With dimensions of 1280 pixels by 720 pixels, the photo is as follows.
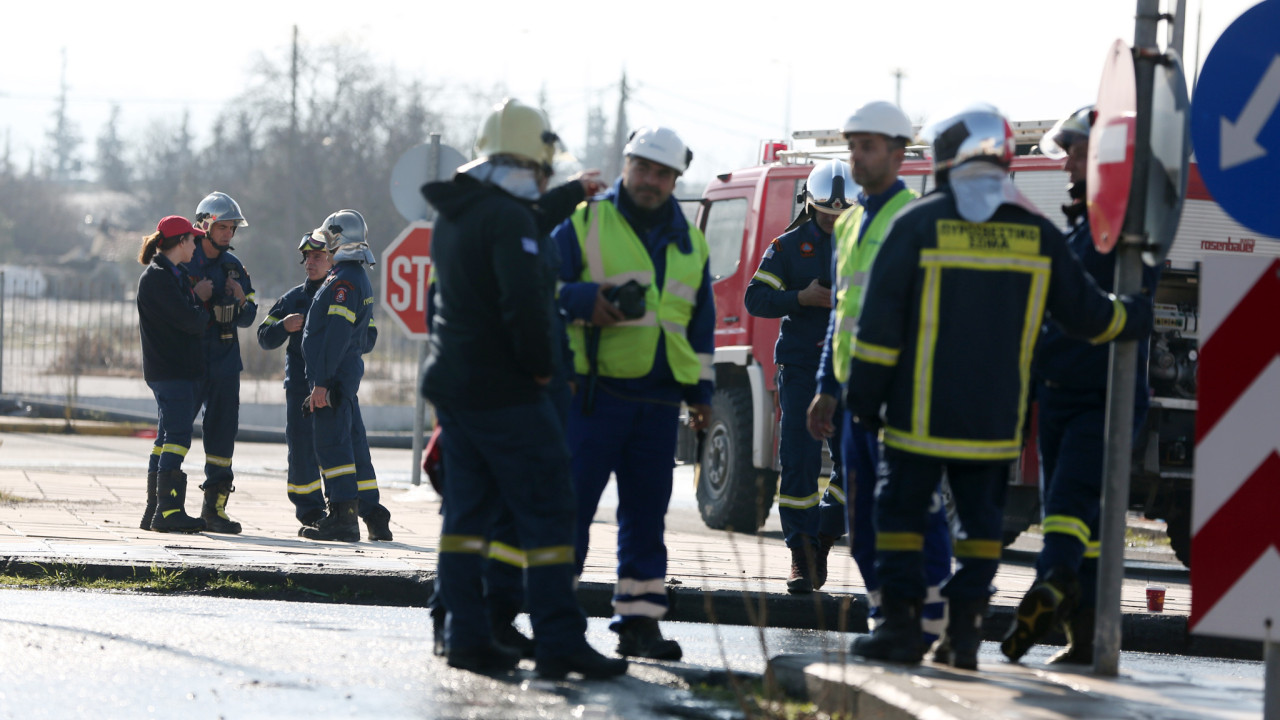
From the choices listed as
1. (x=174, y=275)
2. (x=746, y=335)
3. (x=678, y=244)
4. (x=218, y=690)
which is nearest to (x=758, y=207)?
(x=746, y=335)

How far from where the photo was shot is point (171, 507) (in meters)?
9.70

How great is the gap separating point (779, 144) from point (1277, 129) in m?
7.96

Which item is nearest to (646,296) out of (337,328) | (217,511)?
(337,328)

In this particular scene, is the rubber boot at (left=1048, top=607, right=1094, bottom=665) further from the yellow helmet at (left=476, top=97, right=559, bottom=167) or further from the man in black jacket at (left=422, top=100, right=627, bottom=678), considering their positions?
the yellow helmet at (left=476, top=97, right=559, bottom=167)

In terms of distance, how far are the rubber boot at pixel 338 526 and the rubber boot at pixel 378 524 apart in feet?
0.28

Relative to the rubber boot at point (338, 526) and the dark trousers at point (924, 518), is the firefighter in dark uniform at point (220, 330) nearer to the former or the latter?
the rubber boot at point (338, 526)

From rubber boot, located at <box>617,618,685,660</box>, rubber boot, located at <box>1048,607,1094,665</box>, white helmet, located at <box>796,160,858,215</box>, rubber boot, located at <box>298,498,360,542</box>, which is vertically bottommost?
rubber boot, located at <box>298,498,360,542</box>

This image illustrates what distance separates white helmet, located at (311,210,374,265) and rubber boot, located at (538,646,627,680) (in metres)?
5.02

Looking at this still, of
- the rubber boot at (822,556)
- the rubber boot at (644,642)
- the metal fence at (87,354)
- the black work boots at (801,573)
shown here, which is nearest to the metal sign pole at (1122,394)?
the rubber boot at (644,642)

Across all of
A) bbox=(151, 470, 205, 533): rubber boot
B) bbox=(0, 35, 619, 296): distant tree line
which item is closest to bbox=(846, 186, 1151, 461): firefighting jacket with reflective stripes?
bbox=(151, 470, 205, 533): rubber boot

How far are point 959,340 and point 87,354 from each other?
19.1 m

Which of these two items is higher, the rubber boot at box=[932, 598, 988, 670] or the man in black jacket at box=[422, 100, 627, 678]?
the man in black jacket at box=[422, 100, 627, 678]

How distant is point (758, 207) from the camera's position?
1198cm

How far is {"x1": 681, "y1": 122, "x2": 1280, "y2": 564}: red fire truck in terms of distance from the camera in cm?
1016
